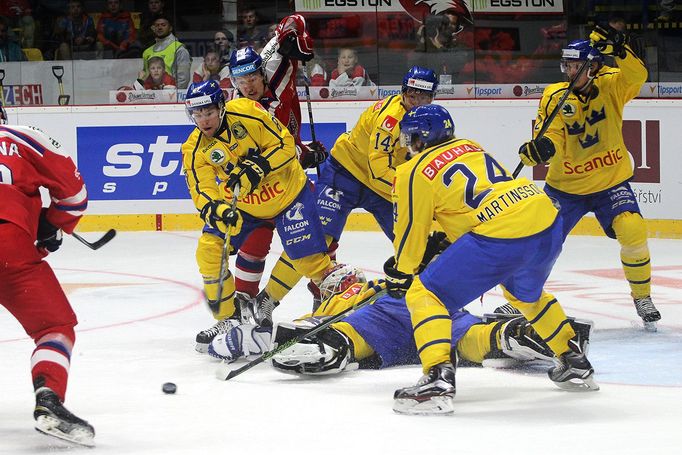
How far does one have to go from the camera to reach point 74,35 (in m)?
10.2

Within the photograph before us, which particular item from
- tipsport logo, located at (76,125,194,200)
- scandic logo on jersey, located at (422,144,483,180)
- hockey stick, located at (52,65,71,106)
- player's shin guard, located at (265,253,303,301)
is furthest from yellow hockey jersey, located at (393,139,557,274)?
hockey stick, located at (52,65,71,106)

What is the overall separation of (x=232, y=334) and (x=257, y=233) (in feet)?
3.08

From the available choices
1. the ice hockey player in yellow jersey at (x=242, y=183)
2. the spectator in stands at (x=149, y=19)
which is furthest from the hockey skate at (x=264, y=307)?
the spectator in stands at (x=149, y=19)

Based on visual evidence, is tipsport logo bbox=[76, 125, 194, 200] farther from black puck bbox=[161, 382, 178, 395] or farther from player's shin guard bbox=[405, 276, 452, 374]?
player's shin guard bbox=[405, 276, 452, 374]

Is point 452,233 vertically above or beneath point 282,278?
above

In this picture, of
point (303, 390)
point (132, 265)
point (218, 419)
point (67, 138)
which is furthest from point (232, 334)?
point (67, 138)

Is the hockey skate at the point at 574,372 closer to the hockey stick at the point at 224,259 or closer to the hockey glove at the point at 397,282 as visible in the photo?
the hockey glove at the point at 397,282

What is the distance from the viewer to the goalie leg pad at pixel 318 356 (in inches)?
192

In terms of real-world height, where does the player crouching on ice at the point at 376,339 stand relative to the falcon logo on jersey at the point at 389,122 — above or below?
below

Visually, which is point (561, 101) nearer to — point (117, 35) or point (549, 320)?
point (549, 320)

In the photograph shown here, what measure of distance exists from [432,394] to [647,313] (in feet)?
7.17

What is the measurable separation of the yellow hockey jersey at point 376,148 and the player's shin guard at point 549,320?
169cm

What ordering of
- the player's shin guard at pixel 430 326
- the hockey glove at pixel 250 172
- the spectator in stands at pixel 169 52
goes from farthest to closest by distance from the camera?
the spectator in stands at pixel 169 52 < the hockey glove at pixel 250 172 < the player's shin guard at pixel 430 326

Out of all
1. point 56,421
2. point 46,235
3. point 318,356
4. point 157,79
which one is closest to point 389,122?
point 318,356
